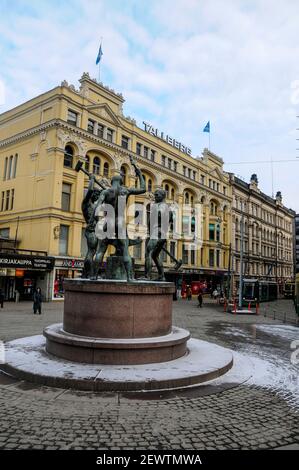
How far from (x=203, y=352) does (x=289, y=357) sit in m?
2.96

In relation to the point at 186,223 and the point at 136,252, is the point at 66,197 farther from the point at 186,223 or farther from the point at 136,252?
the point at 186,223

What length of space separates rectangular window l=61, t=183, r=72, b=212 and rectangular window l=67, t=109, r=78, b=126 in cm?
635

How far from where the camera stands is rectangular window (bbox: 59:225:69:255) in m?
32.5

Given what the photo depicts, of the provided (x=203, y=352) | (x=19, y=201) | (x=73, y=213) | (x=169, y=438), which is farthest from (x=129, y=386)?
(x=19, y=201)

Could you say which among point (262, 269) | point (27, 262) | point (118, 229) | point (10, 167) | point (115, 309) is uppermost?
point (10, 167)

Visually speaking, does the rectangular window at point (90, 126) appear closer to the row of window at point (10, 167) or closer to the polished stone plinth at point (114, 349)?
the row of window at point (10, 167)

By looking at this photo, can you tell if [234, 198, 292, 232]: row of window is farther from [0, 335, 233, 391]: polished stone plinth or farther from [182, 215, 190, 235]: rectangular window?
[0, 335, 233, 391]: polished stone plinth

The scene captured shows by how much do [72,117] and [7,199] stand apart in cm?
1153

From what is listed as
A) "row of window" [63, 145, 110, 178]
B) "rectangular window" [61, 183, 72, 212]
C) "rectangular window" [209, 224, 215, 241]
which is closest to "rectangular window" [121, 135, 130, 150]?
"row of window" [63, 145, 110, 178]

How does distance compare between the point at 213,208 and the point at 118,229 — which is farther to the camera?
the point at 213,208

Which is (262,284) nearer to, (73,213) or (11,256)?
(73,213)

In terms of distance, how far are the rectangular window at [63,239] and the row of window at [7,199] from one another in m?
7.48

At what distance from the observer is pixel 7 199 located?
36.9 m

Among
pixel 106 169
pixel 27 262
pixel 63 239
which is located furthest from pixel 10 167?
pixel 27 262
